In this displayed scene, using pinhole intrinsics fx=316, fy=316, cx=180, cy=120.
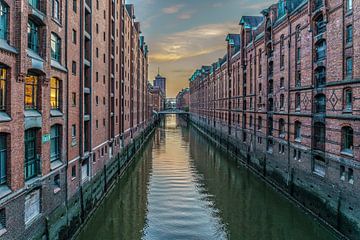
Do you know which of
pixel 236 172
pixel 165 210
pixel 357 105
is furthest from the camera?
pixel 236 172

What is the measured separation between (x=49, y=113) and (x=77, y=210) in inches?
242

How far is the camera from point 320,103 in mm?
20422

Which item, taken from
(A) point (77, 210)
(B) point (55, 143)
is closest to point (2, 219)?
(B) point (55, 143)

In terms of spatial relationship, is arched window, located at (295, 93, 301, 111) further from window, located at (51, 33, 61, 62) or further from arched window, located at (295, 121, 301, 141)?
window, located at (51, 33, 61, 62)

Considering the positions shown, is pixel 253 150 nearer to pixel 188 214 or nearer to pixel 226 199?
pixel 226 199

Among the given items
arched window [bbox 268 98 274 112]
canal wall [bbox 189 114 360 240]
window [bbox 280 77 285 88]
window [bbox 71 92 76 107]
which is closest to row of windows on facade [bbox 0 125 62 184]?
window [bbox 71 92 76 107]

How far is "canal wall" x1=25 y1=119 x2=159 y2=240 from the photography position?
1344cm

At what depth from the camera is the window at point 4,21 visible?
10.6 m

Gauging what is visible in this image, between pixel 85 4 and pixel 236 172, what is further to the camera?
pixel 236 172

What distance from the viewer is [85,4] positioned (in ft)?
69.8

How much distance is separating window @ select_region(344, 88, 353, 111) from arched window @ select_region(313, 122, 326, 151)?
10.4 feet

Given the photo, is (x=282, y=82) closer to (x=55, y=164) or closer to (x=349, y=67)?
(x=349, y=67)

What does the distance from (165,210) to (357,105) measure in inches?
506

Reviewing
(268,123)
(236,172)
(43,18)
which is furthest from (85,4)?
(236,172)
